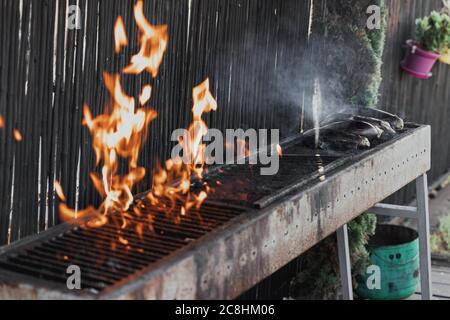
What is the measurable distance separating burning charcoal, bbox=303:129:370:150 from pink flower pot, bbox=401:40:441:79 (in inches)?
117

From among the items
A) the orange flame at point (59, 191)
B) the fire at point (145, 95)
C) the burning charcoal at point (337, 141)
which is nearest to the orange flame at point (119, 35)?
the fire at point (145, 95)

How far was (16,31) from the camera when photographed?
3316 millimetres

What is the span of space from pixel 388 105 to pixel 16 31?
5.23 meters

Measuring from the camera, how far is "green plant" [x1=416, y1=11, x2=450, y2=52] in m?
7.77

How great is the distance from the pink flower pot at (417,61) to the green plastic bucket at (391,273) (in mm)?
2171

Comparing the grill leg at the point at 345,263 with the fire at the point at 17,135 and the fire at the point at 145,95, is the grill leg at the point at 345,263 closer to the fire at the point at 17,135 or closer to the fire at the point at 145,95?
the fire at the point at 145,95

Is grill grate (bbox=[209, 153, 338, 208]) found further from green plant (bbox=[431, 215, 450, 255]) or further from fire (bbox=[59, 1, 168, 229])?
green plant (bbox=[431, 215, 450, 255])

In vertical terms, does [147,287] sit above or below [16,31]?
below

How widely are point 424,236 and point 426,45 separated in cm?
282

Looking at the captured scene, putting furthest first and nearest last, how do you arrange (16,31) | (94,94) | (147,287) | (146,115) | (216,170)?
(216,170) < (146,115) < (94,94) < (16,31) < (147,287)

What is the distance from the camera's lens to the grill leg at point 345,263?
5598 millimetres

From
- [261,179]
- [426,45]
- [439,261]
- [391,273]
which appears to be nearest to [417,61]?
[426,45]

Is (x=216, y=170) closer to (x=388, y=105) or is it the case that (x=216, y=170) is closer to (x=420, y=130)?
(x=420, y=130)
